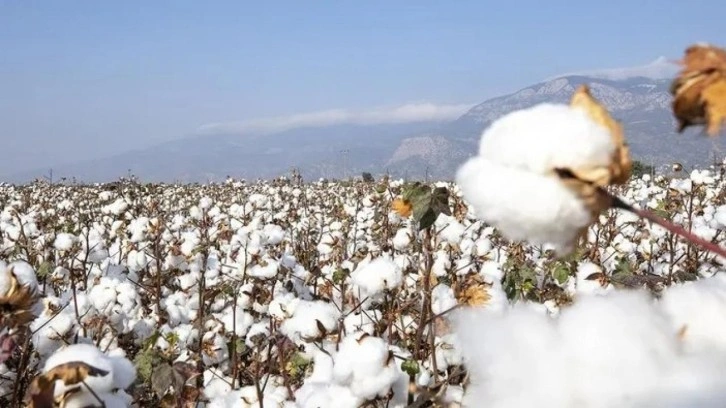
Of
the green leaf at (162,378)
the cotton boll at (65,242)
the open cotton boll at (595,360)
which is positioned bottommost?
the cotton boll at (65,242)

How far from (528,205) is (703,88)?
9.2 inches

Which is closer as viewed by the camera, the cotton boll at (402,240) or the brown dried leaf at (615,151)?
the brown dried leaf at (615,151)

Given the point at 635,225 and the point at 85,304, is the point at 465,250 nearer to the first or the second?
the point at 635,225

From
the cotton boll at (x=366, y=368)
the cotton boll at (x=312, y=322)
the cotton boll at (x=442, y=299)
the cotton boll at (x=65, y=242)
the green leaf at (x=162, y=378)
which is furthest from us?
the cotton boll at (x=65, y=242)

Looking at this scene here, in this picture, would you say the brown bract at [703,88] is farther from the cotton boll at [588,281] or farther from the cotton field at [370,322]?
the cotton boll at [588,281]

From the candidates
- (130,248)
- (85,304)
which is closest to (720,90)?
(85,304)

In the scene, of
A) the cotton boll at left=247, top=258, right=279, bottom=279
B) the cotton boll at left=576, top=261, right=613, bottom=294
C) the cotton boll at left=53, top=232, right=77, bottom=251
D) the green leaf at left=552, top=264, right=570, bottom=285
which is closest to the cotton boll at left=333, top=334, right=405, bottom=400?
the cotton boll at left=576, top=261, right=613, bottom=294

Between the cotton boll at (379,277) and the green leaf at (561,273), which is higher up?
the cotton boll at (379,277)

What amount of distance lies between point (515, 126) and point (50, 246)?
20.9ft

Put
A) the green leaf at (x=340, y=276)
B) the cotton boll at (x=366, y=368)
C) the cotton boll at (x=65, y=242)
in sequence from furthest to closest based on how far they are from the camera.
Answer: the cotton boll at (x=65, y=242), the green leaf at (x=340, y=276), the cotton boll at (x=366, y=368)

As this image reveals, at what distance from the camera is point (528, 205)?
88cm

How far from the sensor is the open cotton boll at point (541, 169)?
87 centimetres

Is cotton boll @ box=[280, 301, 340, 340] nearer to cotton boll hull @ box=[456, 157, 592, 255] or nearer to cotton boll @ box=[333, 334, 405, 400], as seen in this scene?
cotton boll @ box=[333, 334, 405, 400]

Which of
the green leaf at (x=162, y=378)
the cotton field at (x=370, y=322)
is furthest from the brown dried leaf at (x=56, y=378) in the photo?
the green leaf at (x=162, y=378)
